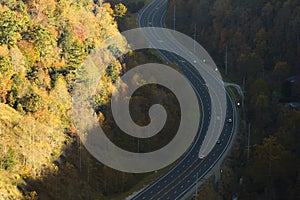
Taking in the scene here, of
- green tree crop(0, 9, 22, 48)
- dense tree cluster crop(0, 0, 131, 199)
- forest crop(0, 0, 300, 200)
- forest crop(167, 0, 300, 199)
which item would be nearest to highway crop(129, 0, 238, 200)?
forest crop(0, 0, 300, 200)

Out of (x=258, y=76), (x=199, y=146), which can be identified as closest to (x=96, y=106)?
(x=199, y=146)

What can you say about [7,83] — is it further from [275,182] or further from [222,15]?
[222,15]

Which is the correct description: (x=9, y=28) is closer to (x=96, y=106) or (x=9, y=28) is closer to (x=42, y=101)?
(x=42, y=101)

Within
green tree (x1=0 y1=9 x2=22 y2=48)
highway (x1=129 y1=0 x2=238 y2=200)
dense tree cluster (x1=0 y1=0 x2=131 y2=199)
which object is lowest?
highway (x1=129 y1=0 x2=238 y2=200)

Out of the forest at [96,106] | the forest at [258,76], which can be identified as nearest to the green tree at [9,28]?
the forest at [96,106]

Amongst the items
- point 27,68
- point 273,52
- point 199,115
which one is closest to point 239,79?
point 273,52

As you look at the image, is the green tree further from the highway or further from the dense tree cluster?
the highway

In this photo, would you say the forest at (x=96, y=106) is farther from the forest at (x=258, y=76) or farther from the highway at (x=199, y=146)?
the highway at (x=199, y=146)
